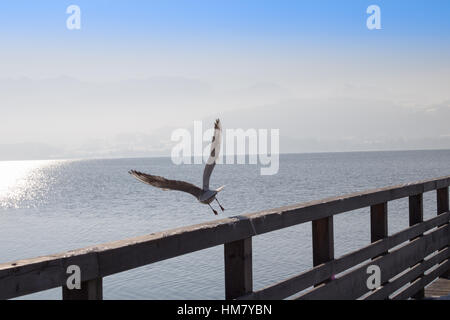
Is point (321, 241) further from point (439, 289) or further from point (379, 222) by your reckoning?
point (439, 289)

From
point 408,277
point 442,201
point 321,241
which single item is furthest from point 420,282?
point 321,241

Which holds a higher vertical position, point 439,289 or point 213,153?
point 213,153

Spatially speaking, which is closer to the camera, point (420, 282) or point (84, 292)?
point (84, 292)

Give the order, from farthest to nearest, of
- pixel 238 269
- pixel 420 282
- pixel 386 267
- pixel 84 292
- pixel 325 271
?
pixel 420 282
pixel 386 267
pixel 325 271
pixel 238 269
pixel 84 292

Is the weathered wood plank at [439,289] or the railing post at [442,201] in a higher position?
the railing post at [442,201]

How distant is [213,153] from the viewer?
2900 millimetres

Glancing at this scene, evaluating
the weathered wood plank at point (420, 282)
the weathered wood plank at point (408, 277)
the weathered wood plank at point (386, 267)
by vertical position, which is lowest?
the weathered wood plank at point (420, 282)

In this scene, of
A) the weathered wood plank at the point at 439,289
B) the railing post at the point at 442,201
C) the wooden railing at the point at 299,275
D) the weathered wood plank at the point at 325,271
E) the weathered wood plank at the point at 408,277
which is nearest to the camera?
the wooden railing at the point at 299,275

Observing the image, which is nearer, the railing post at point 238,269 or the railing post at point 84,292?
the railing post at point 84,292

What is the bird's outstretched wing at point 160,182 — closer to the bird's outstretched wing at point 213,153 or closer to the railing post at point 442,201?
the bird's outstretched wing at point 213,153

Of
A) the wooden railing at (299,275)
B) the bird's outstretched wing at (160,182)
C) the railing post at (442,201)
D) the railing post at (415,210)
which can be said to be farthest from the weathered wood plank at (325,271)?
the railing post at (442,201)

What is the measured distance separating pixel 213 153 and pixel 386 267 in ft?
9.31

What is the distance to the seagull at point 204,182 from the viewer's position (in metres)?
2.53
